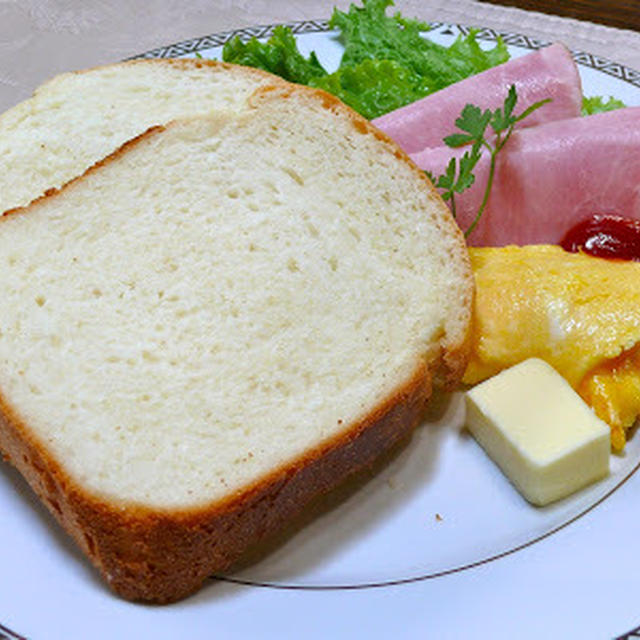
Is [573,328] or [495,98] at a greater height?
[495,98]

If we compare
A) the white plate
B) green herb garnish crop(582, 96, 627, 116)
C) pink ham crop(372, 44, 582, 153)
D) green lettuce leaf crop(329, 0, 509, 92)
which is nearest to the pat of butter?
the white plate

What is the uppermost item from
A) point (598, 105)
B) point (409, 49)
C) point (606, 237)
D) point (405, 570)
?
point (409, 49)

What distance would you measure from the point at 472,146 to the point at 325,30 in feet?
4.66

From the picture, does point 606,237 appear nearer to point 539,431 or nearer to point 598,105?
point 598,105

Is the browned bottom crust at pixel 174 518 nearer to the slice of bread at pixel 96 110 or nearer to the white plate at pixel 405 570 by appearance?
the white plate at pixel 405 570

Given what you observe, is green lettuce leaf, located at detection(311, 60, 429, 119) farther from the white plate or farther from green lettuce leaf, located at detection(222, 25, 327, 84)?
the white plate

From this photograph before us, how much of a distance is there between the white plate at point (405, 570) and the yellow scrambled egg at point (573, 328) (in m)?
0.17

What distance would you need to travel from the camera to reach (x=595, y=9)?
4676 mm

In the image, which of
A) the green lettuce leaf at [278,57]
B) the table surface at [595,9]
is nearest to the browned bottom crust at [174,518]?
the green lettuce leaf at [278,57]

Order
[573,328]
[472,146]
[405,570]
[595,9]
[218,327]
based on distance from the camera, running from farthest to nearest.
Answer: [595,9]
[472,146]
[573,328]
[218,327]
[405,570]

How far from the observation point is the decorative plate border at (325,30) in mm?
3740

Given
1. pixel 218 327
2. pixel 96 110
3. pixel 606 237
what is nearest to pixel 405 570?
pixel 218 327

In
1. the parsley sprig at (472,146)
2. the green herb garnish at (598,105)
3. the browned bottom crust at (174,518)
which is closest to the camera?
the browned bottom crust at (174,518)

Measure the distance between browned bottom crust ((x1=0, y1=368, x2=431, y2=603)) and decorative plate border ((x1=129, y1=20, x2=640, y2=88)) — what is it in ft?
7.05
